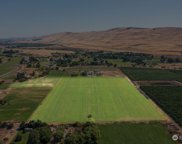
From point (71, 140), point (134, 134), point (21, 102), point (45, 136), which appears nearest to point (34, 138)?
point (45, 136)

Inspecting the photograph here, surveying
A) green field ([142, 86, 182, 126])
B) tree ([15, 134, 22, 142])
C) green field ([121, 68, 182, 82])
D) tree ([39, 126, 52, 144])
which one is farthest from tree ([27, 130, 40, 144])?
green field ([121, 68, 182, 82])

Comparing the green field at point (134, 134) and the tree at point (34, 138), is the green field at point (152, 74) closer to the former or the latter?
the green field at point (134, 134)

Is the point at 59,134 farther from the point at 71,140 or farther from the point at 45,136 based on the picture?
the point at 71,140

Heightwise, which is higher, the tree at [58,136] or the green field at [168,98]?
the tree at [58,136]

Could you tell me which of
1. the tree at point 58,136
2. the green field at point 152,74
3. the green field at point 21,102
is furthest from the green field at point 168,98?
the green field at point 21,102

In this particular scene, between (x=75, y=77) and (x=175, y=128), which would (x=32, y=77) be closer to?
(x=75, y=77)
